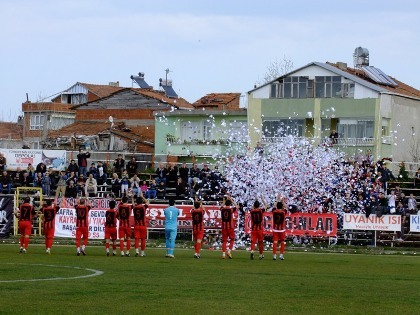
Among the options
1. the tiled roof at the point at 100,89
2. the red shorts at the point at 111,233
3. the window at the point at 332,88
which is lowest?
the red shorts at the point at 111,233

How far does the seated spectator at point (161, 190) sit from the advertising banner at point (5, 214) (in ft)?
23.3

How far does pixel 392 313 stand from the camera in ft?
65.0

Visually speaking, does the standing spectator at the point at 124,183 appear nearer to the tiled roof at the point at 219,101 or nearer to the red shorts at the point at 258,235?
the red shorts at the point at 258,235

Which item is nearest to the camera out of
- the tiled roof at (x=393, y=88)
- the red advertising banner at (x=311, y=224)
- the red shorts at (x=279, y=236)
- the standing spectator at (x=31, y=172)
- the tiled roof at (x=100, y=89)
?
the red shorts at (x=279, y=236)

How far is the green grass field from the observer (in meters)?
20.0

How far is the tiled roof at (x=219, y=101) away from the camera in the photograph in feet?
297

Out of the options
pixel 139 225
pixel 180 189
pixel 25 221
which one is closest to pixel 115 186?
pixel 180 189

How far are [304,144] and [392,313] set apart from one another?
3640cm

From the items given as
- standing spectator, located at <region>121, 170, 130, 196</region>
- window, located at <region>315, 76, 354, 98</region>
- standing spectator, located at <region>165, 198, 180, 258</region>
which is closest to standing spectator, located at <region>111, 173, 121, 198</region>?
standing spectator, located at <region>121, 170, 130, 196</region>

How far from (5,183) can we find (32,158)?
23.6 feet

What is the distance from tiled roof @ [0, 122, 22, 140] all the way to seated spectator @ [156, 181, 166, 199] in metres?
64.5

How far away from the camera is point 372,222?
47719 mm

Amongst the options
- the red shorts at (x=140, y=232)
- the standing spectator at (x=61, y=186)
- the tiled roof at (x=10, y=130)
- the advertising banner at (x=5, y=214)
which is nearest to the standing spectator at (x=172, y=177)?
the standing spectator at (x=61, y=186)

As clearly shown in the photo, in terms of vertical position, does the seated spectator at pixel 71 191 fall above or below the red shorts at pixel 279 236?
above
